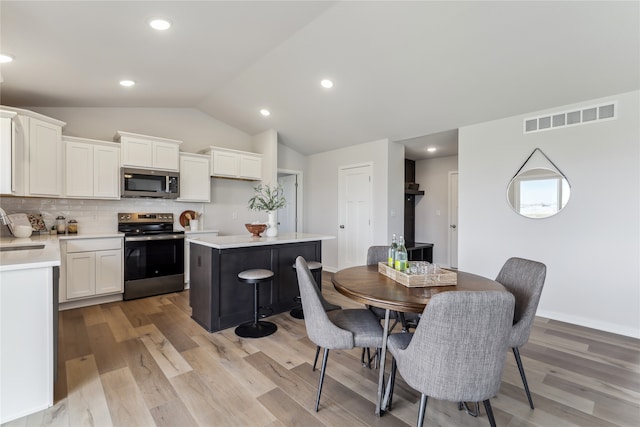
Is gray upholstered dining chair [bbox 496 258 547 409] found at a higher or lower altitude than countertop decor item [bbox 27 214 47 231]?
lower

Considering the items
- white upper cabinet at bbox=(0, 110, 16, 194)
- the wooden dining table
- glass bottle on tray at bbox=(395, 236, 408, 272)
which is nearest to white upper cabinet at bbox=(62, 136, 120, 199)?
white upper cabinet at bbox=(0, 110, 16, 194)

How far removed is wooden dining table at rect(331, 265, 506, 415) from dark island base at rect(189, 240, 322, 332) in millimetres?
1398

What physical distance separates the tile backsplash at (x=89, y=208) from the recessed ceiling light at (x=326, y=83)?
9.60 feet

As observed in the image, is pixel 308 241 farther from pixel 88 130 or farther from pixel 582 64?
pixel 88 130

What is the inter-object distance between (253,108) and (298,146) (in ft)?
4.66

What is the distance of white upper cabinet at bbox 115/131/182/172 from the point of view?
13.5 ft

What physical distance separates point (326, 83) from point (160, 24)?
6.32 ft

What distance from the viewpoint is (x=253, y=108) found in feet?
15.8

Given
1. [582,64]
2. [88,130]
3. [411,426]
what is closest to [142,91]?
[88,130]

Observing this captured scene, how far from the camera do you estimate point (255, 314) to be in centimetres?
305

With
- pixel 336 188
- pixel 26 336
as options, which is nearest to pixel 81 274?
pixel 26 336

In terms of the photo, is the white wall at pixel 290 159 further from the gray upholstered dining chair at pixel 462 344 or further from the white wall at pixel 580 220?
the gray upholstered dining chair at pixel 462 344

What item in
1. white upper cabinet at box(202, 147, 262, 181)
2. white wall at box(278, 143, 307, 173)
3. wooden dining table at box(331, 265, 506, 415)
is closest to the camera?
Answer: wooden dining table at box(331, 265, 506, 415)

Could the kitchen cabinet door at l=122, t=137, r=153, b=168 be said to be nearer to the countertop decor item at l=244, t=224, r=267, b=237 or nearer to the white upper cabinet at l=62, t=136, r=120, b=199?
the white upper cabinet at l=62, t=136, r=120, b=199
